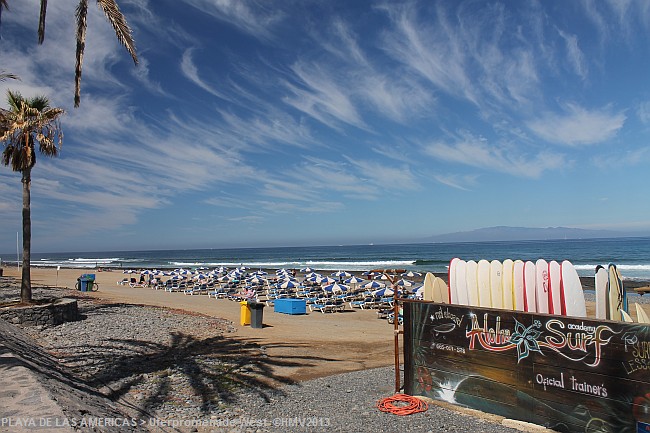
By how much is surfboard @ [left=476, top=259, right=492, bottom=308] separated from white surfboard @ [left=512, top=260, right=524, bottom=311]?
385 millimetres

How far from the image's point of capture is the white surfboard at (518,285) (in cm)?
666

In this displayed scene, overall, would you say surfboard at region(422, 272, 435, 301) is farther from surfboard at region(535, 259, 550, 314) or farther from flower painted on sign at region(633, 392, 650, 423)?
flower painted on sign at region(633, 392, 650, 423)

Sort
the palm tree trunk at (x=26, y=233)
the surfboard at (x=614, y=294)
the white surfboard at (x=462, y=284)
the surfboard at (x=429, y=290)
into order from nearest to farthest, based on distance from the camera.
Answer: the surfboard at (x=614, y=294) → the white surfboard at (x=462, y=284) → the surfboard at (x=429, y=290) → the palm tree trunk at (x=26, y=233)

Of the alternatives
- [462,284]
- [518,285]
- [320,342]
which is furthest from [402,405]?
[320,342]

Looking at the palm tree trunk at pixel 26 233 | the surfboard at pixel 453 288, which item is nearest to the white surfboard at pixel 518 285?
the surfboard at pixel 453 288

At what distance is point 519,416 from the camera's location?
6.18 m

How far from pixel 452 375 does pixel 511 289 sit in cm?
160

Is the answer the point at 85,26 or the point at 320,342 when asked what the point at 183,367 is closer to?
the point at 320,342

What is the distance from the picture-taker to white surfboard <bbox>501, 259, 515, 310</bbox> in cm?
677

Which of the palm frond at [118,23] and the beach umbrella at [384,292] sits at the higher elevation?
the palm frond at [118,23]

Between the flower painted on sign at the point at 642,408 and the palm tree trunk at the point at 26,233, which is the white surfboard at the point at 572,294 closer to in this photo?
the flower painted on sign at the point at 642,408

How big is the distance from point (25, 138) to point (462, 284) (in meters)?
13.4

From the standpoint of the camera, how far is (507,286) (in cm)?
681

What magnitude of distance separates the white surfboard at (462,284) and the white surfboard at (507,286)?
1.93 ft
